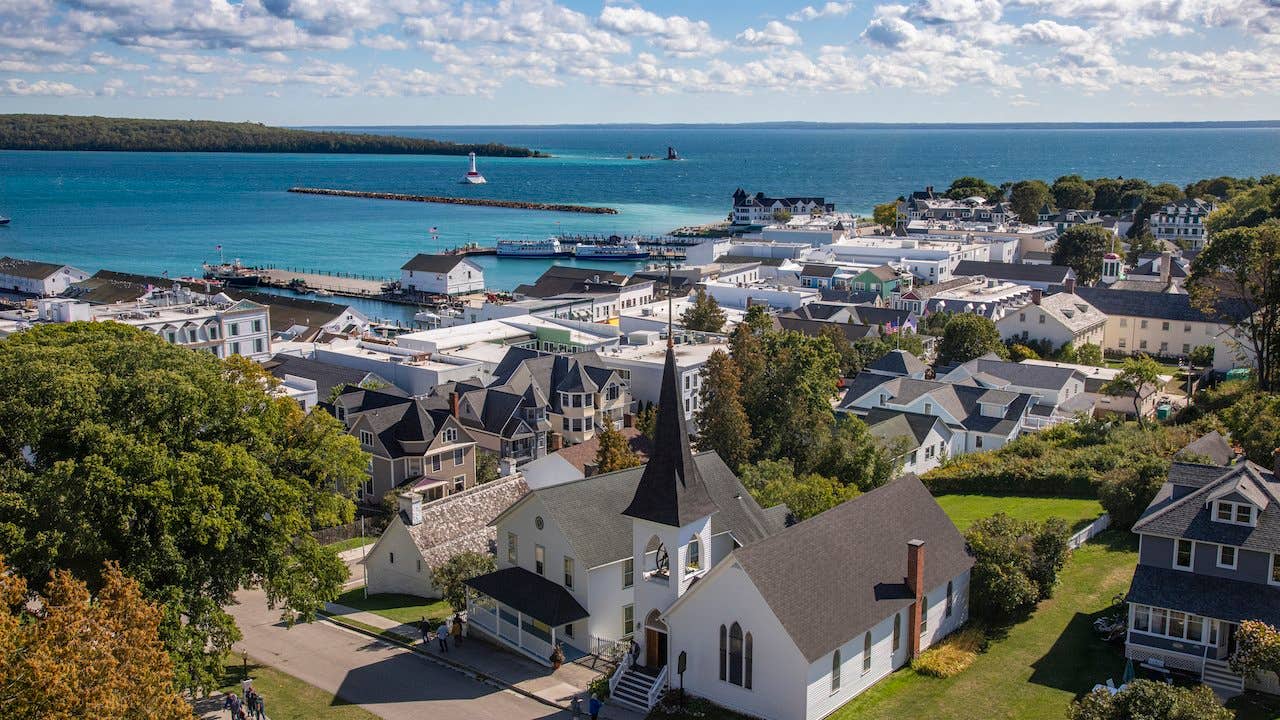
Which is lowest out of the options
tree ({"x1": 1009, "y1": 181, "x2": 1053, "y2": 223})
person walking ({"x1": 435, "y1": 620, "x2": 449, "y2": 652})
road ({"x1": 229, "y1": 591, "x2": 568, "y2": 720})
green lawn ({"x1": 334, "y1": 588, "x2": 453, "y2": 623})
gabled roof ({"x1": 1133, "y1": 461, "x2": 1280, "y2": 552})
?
green lawn ({"x1": 334, "y1": 588, "x2": 453, "y2": 623})

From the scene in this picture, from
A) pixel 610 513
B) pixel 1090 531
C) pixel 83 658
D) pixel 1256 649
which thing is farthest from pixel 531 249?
pixel 83 658

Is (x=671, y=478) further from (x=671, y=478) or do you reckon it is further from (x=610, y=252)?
(x=610, y=252)

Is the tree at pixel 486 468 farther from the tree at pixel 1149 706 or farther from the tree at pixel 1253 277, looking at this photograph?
the tree at pixel 1253 277

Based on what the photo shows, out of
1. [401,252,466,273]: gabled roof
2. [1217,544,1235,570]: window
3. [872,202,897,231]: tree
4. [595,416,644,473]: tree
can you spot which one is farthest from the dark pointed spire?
[872,202,897,231]: tree

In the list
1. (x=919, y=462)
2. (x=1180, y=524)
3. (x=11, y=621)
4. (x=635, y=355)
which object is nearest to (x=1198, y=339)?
(x=919, y=462)

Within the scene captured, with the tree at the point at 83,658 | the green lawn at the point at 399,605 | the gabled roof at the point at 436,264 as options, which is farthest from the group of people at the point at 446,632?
the gabled roof at the point at 436,264

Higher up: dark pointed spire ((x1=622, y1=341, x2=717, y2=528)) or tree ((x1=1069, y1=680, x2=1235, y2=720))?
dark pointed spire ((x1=622, y1=341, x2=717, y2=528))

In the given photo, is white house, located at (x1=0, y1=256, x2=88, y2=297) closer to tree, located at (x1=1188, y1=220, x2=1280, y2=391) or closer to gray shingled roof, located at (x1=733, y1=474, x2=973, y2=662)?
gray shingled roof, located at (x1=733, y1=474, x2=973, y2=662)

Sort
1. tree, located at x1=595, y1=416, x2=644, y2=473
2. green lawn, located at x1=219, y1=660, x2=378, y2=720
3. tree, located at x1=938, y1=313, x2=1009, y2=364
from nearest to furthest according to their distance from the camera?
1. green lawn, located at x1=219, y1=660, x2=378, y2=720
2. tree, located at x1=595, y1=416, x2=644, y2=473
3. tree, located at x1=938, y1=313, x2=1009, y2=364

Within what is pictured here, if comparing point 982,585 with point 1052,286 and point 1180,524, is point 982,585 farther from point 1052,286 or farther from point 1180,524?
point 1052,286
